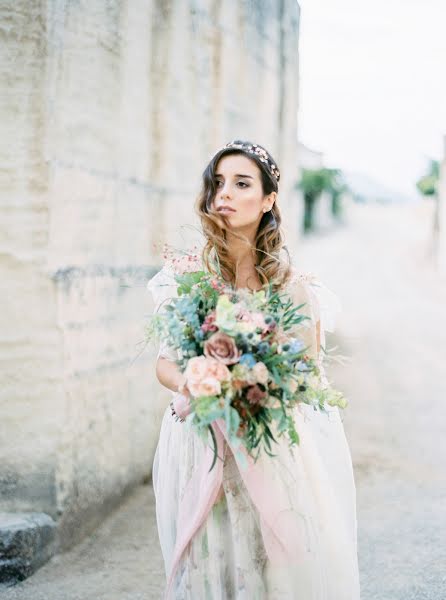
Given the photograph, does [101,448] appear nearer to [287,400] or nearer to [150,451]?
[150,451]

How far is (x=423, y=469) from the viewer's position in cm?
511

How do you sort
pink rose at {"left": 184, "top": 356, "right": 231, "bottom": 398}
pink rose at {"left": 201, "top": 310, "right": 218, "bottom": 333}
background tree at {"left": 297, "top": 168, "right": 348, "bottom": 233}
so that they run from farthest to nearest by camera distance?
1. background tree at {"left": 297, "top": 168, "right": 348, "bottom": 233}
2. pink rose at {"left": 201, "top": 310, "right": 218, "bottom": 333}
3. pink rose at {"left": 184, "top": 356, "right": 231, "bottom": 398}

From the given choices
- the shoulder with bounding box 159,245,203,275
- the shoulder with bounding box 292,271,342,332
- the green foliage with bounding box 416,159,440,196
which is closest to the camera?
the shoulder with bounding box 159,245,203,275

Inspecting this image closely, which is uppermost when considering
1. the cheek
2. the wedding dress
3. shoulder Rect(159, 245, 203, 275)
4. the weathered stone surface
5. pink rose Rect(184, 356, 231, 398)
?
the cheek

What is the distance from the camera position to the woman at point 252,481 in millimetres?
2285

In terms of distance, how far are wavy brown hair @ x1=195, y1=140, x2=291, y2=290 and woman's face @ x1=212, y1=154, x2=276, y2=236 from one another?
21 mm

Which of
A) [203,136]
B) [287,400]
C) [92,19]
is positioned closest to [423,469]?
[203,136]

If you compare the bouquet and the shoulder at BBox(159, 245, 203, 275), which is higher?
the shoulder at BBox(159, 245, 203, 275)

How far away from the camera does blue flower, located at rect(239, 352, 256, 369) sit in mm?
1921

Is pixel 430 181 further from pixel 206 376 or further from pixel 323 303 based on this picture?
pixel 206 376

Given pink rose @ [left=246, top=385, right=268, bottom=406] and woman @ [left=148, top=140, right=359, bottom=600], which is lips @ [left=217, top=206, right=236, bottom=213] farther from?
pink rose @ [left=246, top=385, right=268, bottom=406]

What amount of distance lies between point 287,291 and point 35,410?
1.67m

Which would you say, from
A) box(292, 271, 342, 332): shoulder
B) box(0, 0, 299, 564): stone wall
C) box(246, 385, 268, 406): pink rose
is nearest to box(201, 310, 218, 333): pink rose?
box(246, 385, 268, 406): pink rose

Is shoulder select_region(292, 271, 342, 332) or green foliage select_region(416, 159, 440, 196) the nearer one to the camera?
shoulder select_region(292, 271, 342, 332)
